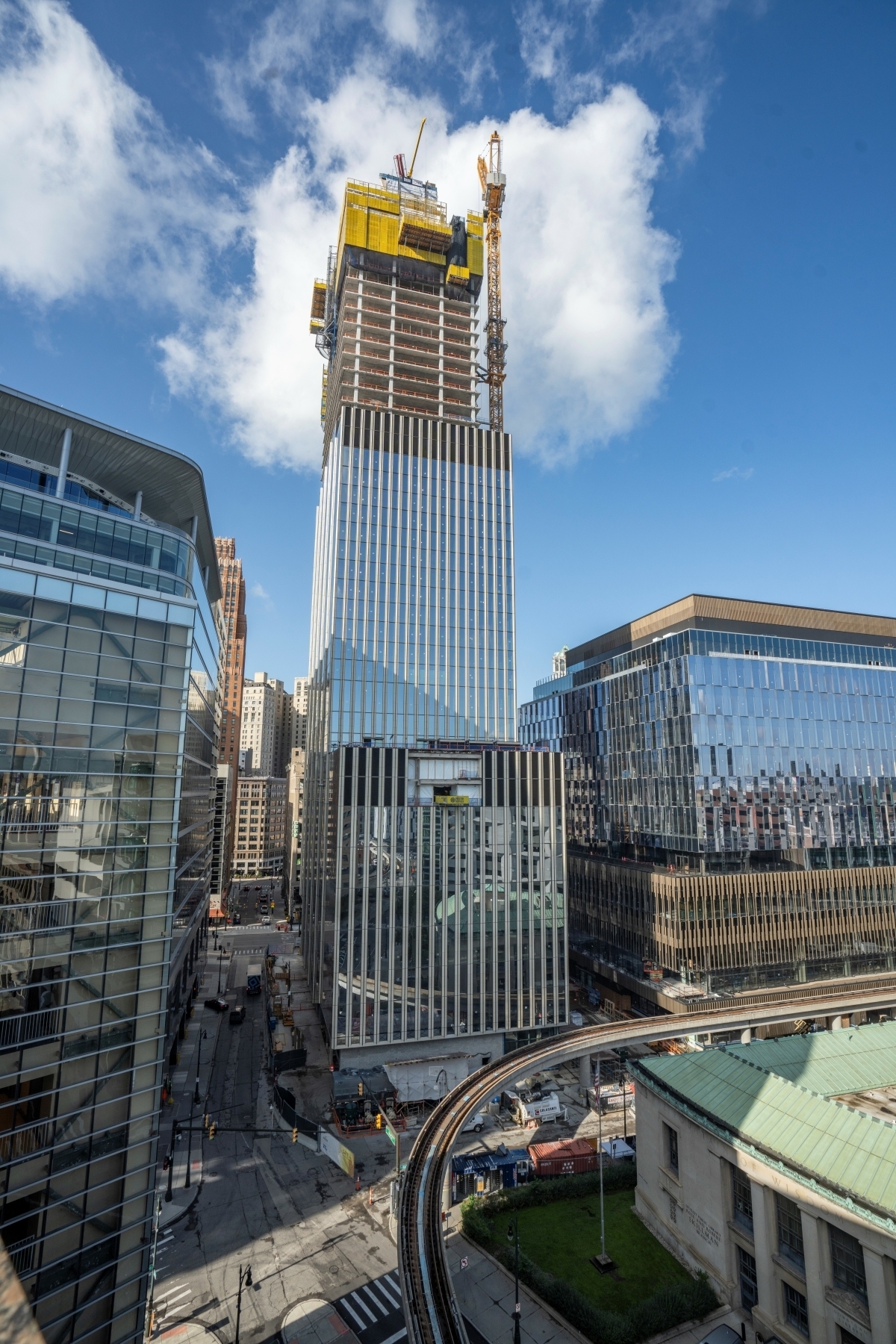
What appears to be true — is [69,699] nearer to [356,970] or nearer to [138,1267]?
[138,1267]

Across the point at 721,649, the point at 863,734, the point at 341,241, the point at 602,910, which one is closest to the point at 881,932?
the point at 863,734

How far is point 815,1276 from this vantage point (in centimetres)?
3431

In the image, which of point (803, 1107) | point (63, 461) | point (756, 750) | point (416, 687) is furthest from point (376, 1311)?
point (756, 750)

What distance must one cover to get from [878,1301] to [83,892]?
39941 mm

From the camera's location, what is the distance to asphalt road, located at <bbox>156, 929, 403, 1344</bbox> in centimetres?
3694

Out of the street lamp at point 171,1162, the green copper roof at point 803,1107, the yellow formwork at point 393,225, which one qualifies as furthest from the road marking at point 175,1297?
the yellow formwork at point 393,225

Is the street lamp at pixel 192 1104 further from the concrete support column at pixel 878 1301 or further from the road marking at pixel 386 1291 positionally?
the concrete support column at pixel 878 1301

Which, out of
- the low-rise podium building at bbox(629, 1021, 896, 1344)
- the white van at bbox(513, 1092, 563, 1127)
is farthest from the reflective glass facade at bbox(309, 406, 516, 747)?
the low-rise podium building at bbox(629, 1021, 896, 1344)

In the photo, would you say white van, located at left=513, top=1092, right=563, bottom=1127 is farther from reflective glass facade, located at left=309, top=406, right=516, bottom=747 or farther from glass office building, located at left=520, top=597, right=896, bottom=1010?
reflective glass facade, located at left=309, top=406, right=516, bottom=747

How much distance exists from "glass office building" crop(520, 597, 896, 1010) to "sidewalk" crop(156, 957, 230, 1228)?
49509 millimetres

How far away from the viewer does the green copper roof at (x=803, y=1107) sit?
33719 millimetres

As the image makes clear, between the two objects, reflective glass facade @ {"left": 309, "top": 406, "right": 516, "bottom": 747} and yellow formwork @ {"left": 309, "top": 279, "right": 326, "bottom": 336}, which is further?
yellow formwork @ {"left": 309, "top": 279, "right": 326, "bottom": 336}

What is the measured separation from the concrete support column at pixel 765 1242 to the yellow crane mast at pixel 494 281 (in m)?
100.0

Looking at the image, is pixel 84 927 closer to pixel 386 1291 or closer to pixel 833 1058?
pixel 386 1291
